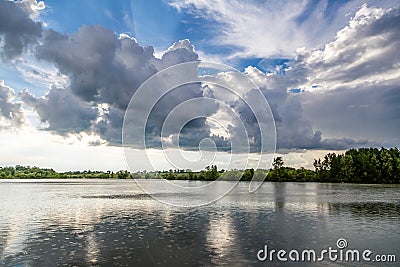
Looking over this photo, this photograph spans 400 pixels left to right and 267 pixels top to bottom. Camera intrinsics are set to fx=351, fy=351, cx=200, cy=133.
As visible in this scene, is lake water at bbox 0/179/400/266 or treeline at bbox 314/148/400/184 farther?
treeline at bbox 314/148/400/184

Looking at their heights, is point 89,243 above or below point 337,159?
below

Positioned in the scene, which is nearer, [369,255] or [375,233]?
[369,255]

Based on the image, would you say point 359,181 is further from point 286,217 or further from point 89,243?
point 89,243

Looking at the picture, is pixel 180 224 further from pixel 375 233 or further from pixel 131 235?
pixel 375 233

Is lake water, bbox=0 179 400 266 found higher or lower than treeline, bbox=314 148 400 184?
lower

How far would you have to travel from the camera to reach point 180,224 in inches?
1345

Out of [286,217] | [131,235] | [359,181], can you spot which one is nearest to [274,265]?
[131,235]

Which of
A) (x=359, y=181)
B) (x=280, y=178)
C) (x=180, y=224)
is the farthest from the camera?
(x=280, y=178)

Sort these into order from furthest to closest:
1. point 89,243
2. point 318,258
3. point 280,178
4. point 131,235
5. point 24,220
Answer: point 280,178
point 24,220
point 131,235
point 89,243
point 318,258

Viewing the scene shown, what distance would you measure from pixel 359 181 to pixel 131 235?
475ft

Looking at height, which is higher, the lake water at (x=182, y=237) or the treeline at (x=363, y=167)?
the treeline at (x=363, y=167)

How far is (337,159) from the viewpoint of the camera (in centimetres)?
15912

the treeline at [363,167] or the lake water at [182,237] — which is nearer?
the lake water at [182,237]

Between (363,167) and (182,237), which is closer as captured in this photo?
(182,237)
